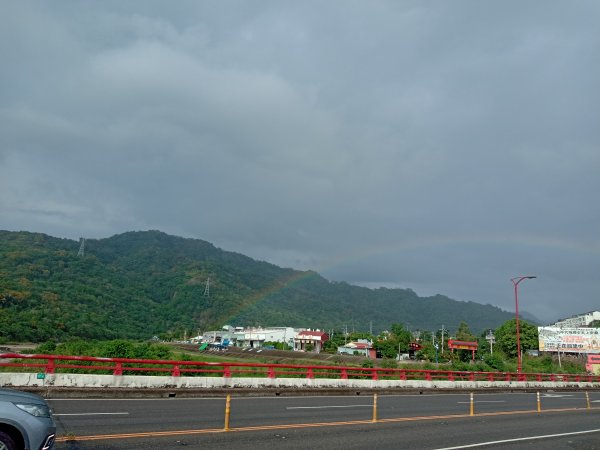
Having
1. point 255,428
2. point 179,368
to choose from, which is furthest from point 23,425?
point 179,368

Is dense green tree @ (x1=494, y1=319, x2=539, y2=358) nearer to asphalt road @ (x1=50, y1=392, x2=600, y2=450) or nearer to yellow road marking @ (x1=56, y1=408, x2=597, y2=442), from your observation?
asphalt road @ (x1=50, y1=392, x2=600, y2=450)

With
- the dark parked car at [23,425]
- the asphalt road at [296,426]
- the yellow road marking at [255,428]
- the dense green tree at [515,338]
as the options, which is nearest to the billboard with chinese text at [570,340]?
the dense green tree at [515,338]

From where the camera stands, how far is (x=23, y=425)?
6.91 metres

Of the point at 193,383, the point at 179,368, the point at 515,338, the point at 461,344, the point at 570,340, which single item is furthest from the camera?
the point at 515,338

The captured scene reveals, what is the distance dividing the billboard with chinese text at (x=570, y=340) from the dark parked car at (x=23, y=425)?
97147mm

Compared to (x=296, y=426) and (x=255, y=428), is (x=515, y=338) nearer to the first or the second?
(x=296, y=426)

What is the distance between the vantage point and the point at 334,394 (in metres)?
26.3

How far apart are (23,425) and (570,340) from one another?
99.7 meters

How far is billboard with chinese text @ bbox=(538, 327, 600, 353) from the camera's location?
284 feet

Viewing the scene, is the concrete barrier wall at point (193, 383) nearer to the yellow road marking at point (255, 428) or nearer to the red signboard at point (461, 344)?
the yellow road marking at point (255, 428)

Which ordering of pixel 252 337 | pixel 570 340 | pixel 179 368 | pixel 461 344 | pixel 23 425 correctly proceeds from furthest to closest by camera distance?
pixel 252 337 → pixel 461 344 → pixel 570 340 → pixel 179 368 → pixel 23 425

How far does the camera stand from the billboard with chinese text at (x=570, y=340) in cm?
8650

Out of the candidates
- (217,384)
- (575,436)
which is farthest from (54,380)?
(575,436)

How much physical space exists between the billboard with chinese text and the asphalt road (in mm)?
78265
